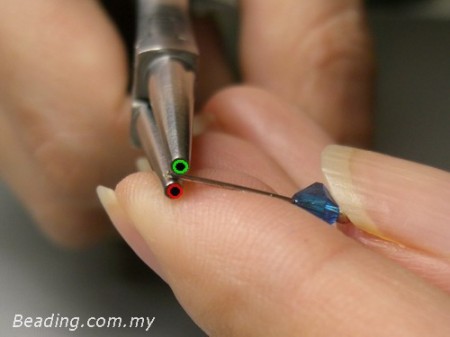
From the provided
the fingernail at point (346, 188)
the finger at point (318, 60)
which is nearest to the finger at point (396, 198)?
the fingernail at point (346, 188)

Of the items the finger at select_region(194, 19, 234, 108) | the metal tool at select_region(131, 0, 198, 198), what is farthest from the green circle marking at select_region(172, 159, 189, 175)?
the finger at select_region(194, 19, 234, 108)

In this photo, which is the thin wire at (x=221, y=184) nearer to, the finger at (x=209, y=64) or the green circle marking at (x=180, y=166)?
the green circle marking at (x=180, y=166)

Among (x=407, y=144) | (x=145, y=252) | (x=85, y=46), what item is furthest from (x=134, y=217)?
(x=407, y=144)

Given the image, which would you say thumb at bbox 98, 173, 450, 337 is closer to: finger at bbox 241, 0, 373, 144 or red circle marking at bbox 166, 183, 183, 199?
red circle marking at bbox 166, 183, 183, 199

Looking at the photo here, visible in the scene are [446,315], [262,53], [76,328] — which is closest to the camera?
[446,315]

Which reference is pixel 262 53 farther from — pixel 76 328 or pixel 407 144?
pixel 76 328

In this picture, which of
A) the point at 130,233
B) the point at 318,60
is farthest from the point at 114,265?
the point at 318,60

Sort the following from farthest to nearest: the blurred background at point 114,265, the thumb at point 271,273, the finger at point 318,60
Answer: the finger at point 318,60, the blurred background at point 114,265, the thumb at point 271,273
